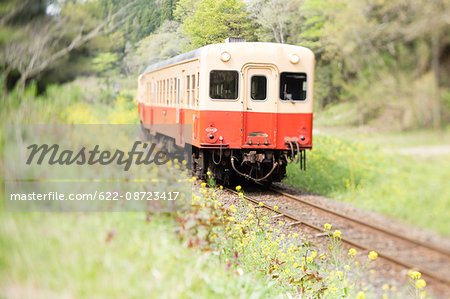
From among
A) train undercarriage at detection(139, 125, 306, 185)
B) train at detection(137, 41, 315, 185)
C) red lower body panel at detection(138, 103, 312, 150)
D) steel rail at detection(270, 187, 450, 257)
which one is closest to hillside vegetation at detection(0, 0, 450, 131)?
train at detection(137, 41, 315, 185)

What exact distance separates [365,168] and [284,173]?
114 inches

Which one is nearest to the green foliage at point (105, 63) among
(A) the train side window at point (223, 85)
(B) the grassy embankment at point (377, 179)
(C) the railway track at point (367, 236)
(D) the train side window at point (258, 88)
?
(A) the train side window at point (223, 85)

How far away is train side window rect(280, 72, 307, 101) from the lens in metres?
5.74

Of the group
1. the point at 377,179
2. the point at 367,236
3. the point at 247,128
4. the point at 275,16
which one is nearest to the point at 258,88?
the point at 247,128

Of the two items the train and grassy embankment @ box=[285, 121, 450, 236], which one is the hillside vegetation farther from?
grassy embankment @ box=[285, 121, 450, 236]

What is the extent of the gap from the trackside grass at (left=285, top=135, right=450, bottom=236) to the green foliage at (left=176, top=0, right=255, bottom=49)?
2.12 metres

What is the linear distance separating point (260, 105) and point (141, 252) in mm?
2888

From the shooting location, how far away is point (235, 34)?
5395 millimetres

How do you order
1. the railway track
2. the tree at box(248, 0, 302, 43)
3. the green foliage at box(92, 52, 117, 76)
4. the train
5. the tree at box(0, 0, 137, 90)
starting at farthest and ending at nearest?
the railway track < the train < the tree at box(248, 0, 302, 43) < the green foliage at box(92, 52, 117, 76) < the tree at box(0, 0, 137, 90)

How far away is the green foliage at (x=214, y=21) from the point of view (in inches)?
203

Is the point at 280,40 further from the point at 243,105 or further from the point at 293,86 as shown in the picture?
the point at 243,105

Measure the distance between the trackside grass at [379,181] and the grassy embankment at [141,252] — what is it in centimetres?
161

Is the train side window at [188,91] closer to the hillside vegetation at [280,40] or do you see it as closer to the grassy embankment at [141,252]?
the hillside vegetation at [280,40]

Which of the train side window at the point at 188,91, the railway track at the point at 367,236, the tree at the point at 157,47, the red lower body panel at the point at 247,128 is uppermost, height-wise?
the tree at the point at 157,47
